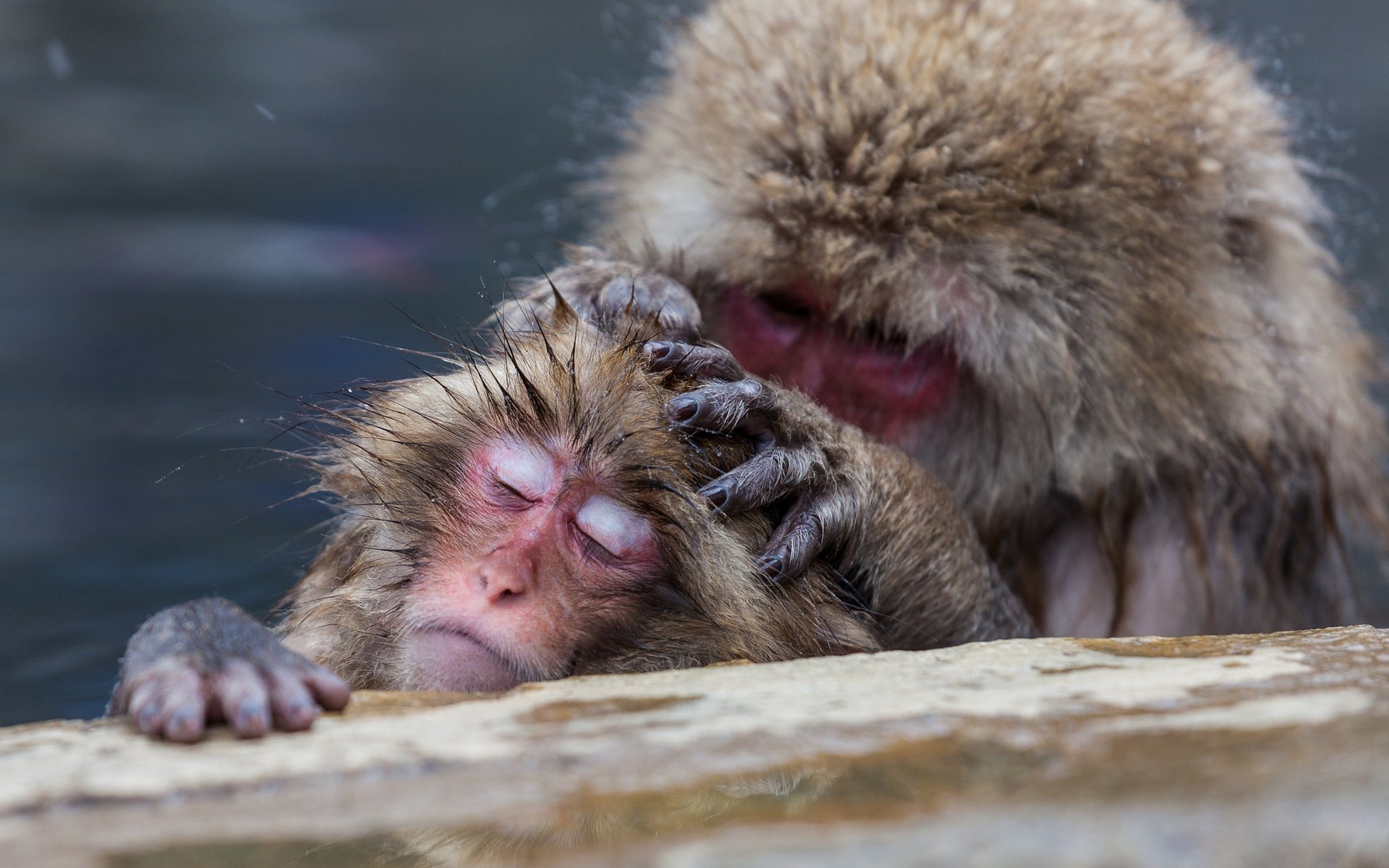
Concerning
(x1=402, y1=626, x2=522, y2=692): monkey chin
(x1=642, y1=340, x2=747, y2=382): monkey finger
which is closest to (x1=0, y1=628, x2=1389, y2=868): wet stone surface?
(x1=402, y1=626, x2=522, y2=692): monkey chin

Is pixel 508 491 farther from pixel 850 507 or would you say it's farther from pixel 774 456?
pixel 850 507

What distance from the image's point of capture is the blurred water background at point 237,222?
3.86 metres

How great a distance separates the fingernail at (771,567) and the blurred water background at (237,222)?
5.70ft

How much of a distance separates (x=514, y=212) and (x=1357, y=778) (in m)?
6.22

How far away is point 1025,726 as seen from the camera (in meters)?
1.36

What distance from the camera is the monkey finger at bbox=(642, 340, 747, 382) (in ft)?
6.73

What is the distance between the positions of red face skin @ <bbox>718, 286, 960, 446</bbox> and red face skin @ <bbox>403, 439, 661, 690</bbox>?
0.77 metres

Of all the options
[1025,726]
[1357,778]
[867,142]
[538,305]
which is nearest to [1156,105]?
[867,142]

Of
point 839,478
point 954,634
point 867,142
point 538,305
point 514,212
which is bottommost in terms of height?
point 954,634

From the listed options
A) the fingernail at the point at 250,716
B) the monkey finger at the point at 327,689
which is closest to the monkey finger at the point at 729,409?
the monkey finger at the point at 327,689

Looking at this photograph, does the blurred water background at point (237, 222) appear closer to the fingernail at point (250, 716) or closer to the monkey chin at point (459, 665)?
the monkey chin at point (459, 665)

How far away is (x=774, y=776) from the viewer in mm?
1245

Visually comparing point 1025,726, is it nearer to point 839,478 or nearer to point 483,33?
point 839,478

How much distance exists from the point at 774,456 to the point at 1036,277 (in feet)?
2.44
